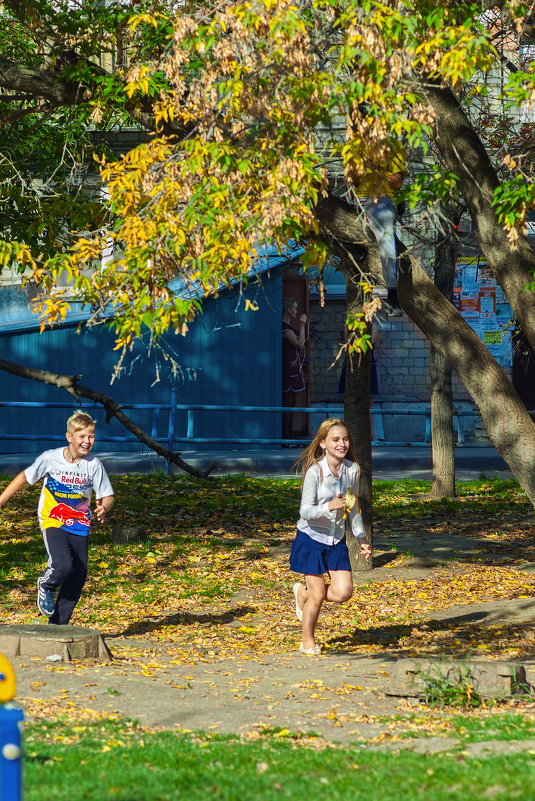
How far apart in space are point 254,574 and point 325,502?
3.69 metres

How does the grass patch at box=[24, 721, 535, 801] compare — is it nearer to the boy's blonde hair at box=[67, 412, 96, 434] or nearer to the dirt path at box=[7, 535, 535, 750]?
the dirt path at box=[7, 535, 535, 750]

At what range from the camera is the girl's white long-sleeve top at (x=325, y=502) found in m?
7.10

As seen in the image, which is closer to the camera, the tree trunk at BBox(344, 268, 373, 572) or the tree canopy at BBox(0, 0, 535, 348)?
the tree canopy at BBox(0, 0, 535, 348)

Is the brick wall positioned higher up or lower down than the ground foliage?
higher up

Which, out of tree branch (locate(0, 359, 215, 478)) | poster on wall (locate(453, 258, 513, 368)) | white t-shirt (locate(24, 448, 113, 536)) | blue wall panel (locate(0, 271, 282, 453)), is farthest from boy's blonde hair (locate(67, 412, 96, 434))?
poster on wall (locate(453, 258, 513, 368))

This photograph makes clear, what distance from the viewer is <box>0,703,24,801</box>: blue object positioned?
10.3 ft

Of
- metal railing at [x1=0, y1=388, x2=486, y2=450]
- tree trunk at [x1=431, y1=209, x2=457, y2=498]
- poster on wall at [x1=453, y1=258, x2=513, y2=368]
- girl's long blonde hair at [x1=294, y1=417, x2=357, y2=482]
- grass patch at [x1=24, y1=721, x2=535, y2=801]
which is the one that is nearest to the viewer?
grass patch at [x1=24, y1=721, x2=535, y2=801]

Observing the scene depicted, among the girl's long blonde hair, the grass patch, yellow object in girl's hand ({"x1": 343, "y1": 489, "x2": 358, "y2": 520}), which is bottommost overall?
the grass patch

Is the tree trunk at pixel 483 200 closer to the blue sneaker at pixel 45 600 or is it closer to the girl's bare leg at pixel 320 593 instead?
the girl's bare leg at pixel 320 593

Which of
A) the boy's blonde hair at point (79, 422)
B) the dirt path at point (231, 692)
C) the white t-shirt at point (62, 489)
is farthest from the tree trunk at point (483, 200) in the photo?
the white t-shirt at point (62, 489)

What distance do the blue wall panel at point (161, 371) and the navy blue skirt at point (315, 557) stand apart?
1123 cm

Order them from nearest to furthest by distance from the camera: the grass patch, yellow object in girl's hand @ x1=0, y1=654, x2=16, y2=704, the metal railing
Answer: yellow object in girl's hand @ x1=0, y1=654, x2=16, y2=704, the grass patch, the metal railing

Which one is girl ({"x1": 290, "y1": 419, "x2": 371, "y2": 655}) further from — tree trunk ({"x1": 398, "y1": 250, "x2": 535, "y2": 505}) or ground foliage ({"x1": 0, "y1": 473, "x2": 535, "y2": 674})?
tree trunk ({"x1": 398, "y1": 250, "x2": 535, "y2": 505})

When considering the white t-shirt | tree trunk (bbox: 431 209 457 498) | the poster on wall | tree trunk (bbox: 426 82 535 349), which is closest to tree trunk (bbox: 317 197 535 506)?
tree trunk (bbox: 426 82 535 349)
